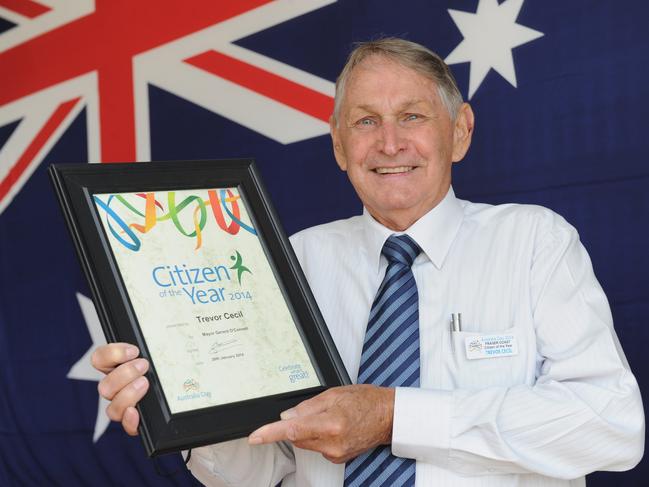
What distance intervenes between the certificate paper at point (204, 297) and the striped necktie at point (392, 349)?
6.6 inches

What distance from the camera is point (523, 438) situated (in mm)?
1334

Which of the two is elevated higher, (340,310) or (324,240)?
(324,240)

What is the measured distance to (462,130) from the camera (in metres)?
1.79

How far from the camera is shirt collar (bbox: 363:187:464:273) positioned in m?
1.62

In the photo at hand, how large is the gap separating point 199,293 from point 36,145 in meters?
2.10

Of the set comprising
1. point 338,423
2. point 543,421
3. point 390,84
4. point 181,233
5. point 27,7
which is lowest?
point 543,421

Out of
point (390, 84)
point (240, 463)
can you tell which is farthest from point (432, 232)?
point (240, 463)

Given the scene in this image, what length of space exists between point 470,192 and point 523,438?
1.11 m

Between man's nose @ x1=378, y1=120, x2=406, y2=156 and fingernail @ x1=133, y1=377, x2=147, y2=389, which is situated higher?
man's nose @ x1=378, y1=120, x2=406, y2=156

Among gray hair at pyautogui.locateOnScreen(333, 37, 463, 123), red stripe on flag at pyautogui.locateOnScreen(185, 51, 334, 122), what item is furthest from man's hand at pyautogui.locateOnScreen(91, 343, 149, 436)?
red stripe on flag at pyautogui.locateOnScreen(185, 51, 334, 122)

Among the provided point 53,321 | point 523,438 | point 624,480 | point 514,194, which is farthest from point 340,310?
point 53,321

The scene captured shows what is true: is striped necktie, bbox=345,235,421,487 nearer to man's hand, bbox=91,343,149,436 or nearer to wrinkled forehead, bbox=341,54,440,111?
wrinkled forehead, bbox=341,54,440,111

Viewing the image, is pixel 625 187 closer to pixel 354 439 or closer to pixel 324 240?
pixel 324 240

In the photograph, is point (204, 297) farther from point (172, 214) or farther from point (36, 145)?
point (36, 145)
